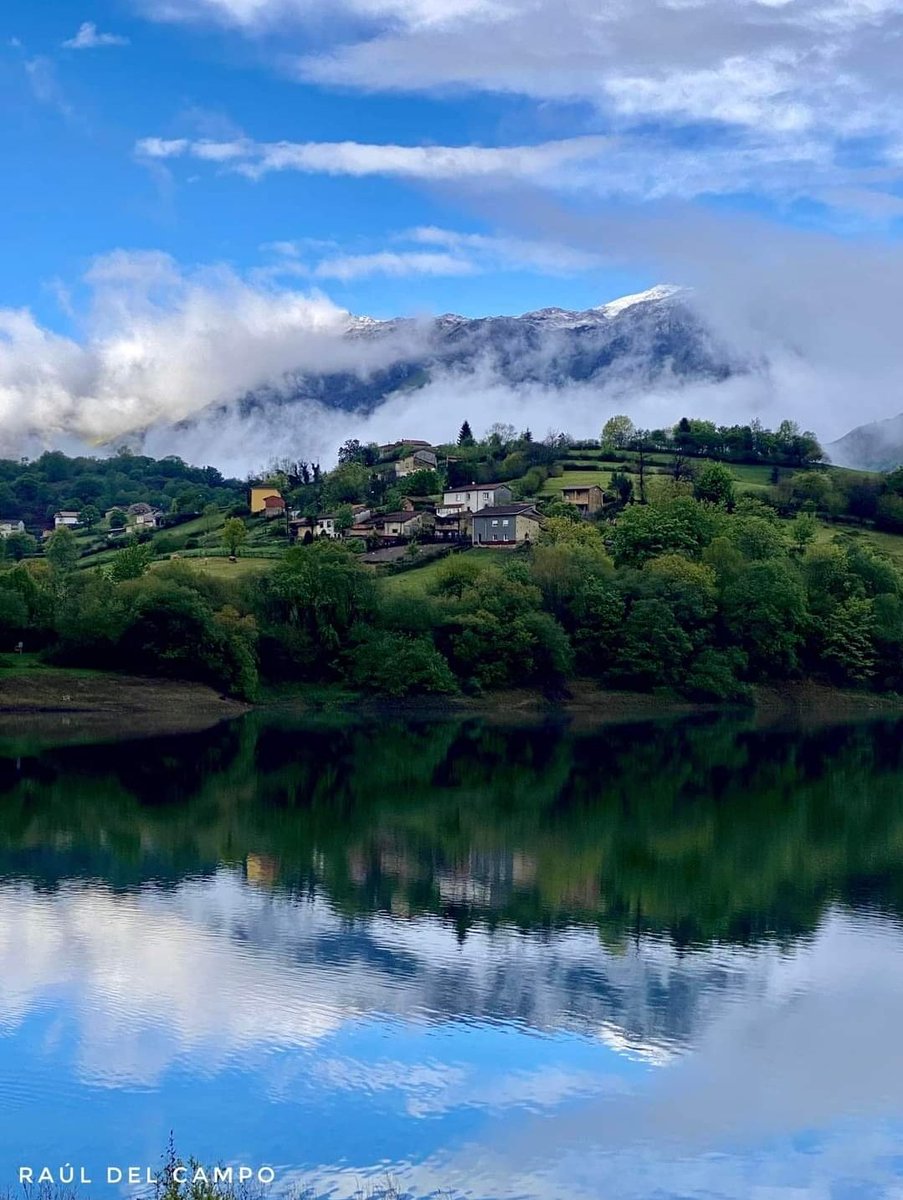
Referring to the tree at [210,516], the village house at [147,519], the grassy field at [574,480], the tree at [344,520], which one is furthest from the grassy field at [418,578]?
the village house at [147,519]

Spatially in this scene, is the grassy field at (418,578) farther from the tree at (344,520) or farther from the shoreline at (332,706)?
the tree at (344,520)

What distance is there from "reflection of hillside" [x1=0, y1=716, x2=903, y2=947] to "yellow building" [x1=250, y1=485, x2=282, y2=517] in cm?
6943

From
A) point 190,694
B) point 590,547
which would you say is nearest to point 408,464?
point 590,547

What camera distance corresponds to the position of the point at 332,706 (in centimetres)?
7750

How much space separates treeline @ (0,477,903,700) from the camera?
245 ft

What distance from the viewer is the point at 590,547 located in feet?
311

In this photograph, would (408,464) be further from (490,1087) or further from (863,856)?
(490,1087)

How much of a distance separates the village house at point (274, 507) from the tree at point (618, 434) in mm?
35403

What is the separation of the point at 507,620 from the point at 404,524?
117 feet

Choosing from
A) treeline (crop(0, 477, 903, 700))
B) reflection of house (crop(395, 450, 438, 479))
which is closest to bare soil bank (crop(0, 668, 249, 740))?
treeline (crop(0, 477, 903, 700))

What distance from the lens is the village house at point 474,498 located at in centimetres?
12156

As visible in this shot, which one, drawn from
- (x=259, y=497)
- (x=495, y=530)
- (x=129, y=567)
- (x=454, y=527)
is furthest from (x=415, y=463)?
(x=129, y=567)

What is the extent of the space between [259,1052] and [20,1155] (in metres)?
4.75

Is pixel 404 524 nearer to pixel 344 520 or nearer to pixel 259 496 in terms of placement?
pixel 344 520
